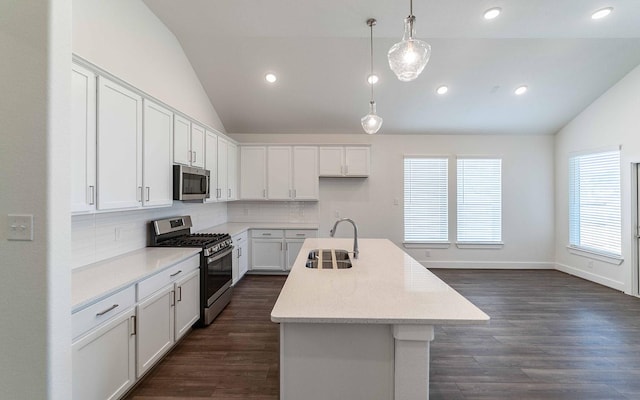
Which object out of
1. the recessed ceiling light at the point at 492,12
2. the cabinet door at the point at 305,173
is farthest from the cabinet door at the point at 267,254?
the recessed ceiling light at the point at 492,12

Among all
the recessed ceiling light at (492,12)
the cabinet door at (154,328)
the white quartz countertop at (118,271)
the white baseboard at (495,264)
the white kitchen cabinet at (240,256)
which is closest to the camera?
the white quartz countertop at (118,271)

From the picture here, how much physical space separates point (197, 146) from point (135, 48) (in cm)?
122

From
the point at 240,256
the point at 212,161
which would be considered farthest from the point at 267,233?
the point at 212,161

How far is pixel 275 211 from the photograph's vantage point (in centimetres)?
577

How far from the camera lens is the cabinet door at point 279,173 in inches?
215

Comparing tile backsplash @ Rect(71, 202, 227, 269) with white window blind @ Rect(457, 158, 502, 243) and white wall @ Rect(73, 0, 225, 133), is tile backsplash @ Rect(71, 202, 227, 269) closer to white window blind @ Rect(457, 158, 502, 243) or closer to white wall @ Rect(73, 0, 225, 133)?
white wall @ Rect(73, 0, 225, 133)

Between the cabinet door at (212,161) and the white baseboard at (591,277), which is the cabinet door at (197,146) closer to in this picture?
the cabinet door at (212,161)

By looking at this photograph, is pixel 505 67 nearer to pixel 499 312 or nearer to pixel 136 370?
pixel 499 312

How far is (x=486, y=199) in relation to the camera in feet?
19.0

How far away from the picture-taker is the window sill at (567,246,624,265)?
14.7ft

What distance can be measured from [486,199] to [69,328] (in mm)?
6351

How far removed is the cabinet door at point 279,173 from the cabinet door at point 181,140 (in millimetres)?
1981

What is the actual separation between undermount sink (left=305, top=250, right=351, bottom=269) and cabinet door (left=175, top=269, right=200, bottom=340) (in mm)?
1248

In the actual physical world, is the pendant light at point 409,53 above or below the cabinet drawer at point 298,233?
above
